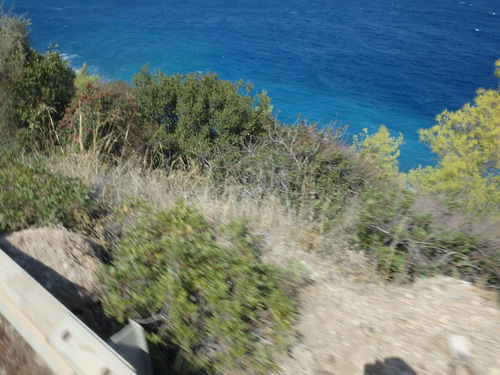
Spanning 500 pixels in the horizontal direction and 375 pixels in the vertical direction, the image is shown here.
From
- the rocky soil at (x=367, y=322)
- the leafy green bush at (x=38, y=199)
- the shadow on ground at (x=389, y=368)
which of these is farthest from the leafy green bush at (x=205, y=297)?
the leafy green bush at (x=38, y=199)

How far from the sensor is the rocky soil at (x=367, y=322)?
2439mm

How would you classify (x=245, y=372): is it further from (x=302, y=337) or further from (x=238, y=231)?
(x=238, y=231)

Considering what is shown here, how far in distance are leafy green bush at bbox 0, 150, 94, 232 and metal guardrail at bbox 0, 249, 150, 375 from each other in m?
1.38

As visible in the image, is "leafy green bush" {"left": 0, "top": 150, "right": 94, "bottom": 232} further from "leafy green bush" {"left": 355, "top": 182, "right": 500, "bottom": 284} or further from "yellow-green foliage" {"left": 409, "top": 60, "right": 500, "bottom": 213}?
"yellow-green foliage" {"left": 409, "top": 60, "right": 500, "bottom": 213}

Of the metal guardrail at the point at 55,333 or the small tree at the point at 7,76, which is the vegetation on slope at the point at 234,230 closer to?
the small tree at the point at 7,76

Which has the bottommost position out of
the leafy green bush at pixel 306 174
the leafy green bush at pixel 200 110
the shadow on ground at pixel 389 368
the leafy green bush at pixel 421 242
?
the shadow on ground at pixel 389 368

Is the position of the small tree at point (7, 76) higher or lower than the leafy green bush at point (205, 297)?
higher

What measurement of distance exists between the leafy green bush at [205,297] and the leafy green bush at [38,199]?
81cm

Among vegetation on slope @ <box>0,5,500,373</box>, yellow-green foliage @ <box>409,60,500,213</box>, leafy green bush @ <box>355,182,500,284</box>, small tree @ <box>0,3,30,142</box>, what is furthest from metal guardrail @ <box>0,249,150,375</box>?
yellow-green foliage @ <box>409,60,500,213</box>

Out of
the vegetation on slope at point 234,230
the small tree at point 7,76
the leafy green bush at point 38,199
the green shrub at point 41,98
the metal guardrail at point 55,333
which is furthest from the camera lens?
the small tree at point 7,76

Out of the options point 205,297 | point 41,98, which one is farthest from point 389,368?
point 41,98

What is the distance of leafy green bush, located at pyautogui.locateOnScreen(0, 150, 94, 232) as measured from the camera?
3482mm

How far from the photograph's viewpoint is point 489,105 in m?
17.5

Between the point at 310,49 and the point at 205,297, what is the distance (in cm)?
5383
